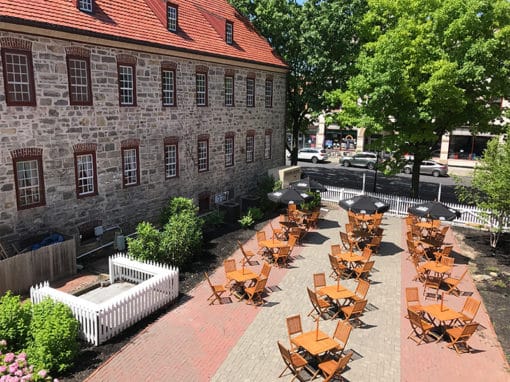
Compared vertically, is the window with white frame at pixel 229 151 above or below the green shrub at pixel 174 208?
above

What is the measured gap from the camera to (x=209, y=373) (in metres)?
9.28

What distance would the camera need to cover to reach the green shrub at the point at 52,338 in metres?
8.94

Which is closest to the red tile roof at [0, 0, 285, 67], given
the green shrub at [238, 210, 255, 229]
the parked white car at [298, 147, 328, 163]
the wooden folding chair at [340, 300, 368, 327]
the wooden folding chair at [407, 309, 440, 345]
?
the green shrub at [238, 210, 255, 229]

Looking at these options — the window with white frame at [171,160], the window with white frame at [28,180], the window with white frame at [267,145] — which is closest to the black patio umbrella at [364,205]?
the window with white frame at [171,160]

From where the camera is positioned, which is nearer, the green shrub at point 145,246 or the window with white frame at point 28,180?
the window with white frame at point 28,180

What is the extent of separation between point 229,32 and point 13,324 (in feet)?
58.5

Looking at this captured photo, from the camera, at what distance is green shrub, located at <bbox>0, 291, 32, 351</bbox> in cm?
950

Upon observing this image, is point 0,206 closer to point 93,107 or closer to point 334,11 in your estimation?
point 93,107

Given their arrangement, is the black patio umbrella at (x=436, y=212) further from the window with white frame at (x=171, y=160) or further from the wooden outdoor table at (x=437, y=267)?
the window with white frame at (x=171, y=160)

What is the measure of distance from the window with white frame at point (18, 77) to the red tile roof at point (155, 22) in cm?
103

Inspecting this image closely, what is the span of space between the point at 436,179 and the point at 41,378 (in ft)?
118

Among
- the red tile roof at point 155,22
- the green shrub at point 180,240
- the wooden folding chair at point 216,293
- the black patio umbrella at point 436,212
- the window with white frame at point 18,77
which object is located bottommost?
the wooden folding chair at point 216,293

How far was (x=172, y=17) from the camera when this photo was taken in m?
18.7

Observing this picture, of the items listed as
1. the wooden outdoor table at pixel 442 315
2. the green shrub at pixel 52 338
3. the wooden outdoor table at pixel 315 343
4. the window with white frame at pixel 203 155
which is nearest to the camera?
the green shrub at pixel 52 338
